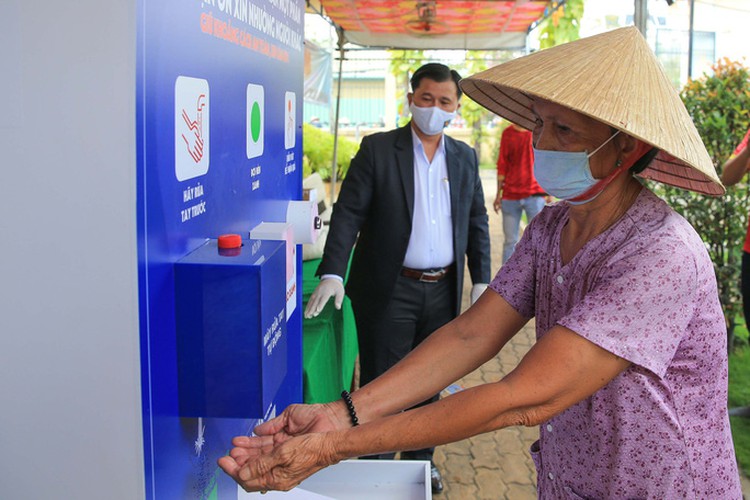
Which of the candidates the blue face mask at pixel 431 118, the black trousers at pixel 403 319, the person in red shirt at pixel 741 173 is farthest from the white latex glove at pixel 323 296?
the person in red shirt at pixel 741 173

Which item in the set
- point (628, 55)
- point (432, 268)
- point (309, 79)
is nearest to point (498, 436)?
point (432, 268)

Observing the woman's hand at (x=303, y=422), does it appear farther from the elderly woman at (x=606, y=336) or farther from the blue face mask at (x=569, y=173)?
the blue face mask at (x=569, y=173)

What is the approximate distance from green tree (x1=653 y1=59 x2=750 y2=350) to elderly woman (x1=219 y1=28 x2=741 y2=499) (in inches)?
155

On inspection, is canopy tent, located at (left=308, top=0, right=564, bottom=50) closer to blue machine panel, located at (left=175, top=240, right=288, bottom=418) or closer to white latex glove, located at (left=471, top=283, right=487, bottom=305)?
white latex glove, located at (left=471, top=283, right=487, bottom=305)

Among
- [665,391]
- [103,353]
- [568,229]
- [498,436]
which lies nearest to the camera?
[103,353]

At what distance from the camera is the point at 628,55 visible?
60.8 inches

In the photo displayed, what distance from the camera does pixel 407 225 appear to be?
11.7 feet

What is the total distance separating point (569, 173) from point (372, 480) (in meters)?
1.08

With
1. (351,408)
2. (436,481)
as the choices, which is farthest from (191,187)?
(436,481)

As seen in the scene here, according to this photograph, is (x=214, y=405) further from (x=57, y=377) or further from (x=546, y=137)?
(x=546, y=137)

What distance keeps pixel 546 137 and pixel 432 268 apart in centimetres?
203

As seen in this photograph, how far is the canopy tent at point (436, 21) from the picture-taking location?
6.59 m

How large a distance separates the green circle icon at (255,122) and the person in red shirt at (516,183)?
18.9 ft

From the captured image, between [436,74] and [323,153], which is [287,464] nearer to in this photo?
[436,74]
